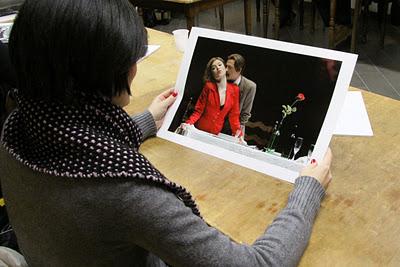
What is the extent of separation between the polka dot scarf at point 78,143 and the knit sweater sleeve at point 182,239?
28 mm

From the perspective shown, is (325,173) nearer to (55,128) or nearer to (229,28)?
(55,128)

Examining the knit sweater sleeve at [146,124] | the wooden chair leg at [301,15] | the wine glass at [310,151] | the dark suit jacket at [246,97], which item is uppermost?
the dark suit jacket at [246,97]

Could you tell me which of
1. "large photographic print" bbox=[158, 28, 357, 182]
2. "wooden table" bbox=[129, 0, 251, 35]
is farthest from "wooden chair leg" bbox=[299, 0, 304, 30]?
"large photographic print" bbox=[158, 28, 357, 182]

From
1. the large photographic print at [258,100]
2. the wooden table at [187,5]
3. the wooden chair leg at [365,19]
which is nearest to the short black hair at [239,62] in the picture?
the large photographic print at [258,100]

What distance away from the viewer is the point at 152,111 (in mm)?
1031

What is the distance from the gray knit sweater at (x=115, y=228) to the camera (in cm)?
54

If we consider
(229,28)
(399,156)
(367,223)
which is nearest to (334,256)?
(367,223)

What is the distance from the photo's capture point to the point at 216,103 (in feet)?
3.11

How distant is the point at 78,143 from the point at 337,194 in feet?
1.62

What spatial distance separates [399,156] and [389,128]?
4.3 inches

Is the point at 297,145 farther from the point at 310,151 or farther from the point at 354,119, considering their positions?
the point at 354,119

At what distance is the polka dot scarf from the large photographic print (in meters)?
0.33

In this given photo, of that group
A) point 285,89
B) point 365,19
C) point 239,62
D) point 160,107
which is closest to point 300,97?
point 285,89

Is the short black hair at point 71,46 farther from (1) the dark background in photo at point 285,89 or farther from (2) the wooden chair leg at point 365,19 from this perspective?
(2) the wooden chair leg at point 365,19
